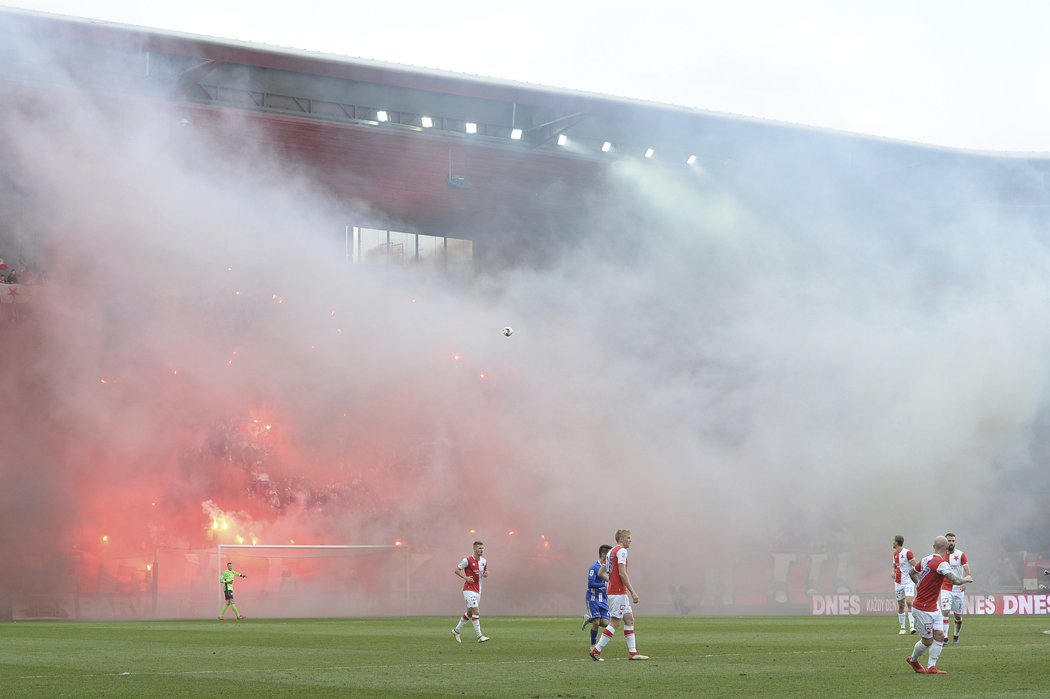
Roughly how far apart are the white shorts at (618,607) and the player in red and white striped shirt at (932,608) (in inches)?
140

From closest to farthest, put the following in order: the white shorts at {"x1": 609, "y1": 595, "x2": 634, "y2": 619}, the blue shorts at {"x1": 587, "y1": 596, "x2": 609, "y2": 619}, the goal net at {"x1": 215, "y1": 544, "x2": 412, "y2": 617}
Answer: the white shorts at {"x1": 609, "y1": 595, "x2": 634, "y2": 619}, the blue shorts at {"x1": 587, "y1": 596, "x2": 609, "y2": 619}, the goal net at {"x1": 215, "y1": 544, "x2": 412, "y2": 617}

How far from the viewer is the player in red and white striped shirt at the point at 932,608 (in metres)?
13.9

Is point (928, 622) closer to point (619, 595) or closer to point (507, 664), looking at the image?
point (619, 595)

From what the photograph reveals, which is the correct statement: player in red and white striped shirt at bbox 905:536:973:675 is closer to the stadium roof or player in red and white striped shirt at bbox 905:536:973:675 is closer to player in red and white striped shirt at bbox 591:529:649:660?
player in red and white striped shirt at bbox 591:529:649:660

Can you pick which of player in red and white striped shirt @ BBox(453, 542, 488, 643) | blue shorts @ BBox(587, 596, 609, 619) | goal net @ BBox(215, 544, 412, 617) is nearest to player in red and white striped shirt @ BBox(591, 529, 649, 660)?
blue shorts @ BBox(587, 596, 609, 619)

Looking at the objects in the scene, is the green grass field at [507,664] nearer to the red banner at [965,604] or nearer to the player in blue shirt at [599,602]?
the player in blue shirt at [599,602]

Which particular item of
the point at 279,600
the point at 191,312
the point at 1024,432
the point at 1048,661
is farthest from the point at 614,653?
the point at 1024,432

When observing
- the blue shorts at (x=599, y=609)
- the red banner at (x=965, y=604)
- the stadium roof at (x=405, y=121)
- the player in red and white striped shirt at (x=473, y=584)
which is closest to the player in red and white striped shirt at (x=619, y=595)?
the blue shorts at (x=599, y=609)

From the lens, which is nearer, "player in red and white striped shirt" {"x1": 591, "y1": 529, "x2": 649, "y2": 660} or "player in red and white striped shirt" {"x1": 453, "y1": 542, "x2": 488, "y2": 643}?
"player in red and white striped shirt" {"x1": 591, "y1": 529, "x2": 649, "y2": 660}

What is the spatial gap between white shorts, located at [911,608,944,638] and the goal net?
26.8m

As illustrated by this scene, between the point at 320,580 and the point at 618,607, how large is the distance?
25556 mm

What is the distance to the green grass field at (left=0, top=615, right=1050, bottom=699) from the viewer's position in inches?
487

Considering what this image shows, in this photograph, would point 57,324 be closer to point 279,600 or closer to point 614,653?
point 279,600

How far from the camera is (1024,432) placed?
148 feet
